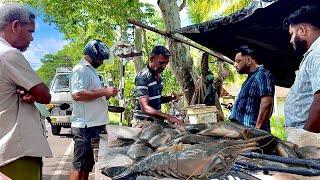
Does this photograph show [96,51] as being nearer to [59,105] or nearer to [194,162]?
[194,162]

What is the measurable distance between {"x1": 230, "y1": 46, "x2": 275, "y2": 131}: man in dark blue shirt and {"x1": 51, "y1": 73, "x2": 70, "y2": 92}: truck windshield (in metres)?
11.7

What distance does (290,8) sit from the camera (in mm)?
4578

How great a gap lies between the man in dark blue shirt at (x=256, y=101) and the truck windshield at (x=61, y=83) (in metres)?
11.7

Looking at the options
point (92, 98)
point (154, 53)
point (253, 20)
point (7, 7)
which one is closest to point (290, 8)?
point (253, 20)

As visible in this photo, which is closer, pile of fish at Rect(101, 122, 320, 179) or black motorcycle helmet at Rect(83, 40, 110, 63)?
pile of fish at Rect(101, 122, 320, 179)

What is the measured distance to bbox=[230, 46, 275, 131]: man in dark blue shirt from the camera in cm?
462

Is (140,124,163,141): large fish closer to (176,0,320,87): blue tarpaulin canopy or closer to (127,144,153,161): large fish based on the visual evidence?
(127,144,153,161): large fish

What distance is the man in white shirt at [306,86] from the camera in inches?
111

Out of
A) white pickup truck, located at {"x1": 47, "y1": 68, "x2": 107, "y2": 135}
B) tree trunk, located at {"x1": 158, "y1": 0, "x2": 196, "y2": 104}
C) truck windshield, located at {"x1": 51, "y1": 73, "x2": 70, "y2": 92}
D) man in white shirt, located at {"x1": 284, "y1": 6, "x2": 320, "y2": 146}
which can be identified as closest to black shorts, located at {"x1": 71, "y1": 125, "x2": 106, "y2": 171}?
man in white shirt, located at {"x1": 284, "y1": 6, "x2": 320, "y2": 146}

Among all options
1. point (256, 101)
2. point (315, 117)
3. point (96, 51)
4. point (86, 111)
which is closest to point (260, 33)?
point (256, 101)

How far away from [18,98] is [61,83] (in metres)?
13.1

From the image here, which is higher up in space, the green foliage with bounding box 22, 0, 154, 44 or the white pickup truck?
the green foliage with bounding box 22, 0, 154, 44

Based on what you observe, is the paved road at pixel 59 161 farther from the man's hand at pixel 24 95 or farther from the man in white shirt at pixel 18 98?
the man's hand at pixel 24 95

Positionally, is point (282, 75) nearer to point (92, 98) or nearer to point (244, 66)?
point (244, 66)
